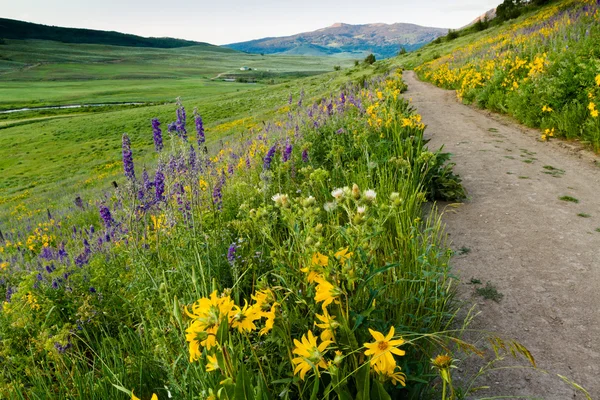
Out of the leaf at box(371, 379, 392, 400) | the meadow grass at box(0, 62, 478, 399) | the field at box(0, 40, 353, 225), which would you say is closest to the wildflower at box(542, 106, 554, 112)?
the meadow grass at box(0, 62, 478, 399)

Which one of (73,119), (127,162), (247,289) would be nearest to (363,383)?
(247,289)

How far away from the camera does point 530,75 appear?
27.4 ft

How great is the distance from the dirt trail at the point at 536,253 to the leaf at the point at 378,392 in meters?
0.88

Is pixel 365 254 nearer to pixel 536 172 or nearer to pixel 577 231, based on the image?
pixel 577 231

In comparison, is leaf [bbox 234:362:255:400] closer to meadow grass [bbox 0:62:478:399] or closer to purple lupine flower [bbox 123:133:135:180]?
meadow grass [bbox 0:62:478:399]

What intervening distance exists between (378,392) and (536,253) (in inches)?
107

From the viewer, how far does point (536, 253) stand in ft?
11.2

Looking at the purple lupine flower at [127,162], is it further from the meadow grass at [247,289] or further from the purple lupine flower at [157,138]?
the purple lupine flower at [157,138]

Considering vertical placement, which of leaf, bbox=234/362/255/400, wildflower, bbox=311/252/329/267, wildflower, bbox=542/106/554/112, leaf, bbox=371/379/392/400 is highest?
wildflower, bbox=311/252/329/267

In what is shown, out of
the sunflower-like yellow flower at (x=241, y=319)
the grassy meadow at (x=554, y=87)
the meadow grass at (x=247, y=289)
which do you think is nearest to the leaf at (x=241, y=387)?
the meadow grass at (x=247, y=289)

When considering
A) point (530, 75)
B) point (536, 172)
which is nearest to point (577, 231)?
point (536, 172)

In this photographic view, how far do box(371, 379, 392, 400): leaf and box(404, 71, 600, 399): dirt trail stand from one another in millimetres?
875

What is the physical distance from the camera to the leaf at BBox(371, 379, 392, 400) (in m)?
1.39

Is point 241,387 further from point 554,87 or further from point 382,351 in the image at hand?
point 554,87
